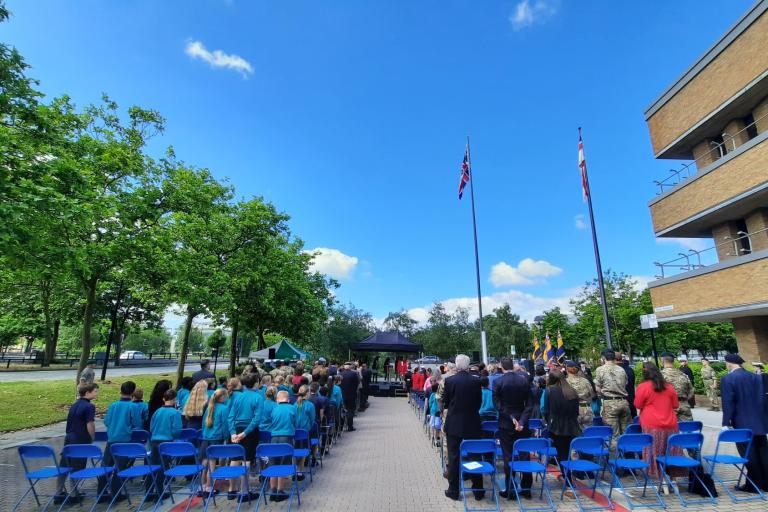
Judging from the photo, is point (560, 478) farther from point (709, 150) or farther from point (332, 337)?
point (332, 337)

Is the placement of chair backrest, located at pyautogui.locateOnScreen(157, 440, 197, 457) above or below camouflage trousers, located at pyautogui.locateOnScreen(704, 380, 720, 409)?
above

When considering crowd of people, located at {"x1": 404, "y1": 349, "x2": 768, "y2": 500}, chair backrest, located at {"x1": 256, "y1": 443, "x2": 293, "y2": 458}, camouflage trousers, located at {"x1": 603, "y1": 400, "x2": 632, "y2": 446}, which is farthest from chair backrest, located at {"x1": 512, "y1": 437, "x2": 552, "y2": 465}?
chair backrest, located at {"x1": 256, "y1": 443, "x2": 293, "y2": 458}

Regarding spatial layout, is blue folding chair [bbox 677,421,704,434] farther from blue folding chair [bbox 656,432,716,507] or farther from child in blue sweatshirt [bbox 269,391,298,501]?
child in blue sweatshirt [bbox 269,391,298,501]

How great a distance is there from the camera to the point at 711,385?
1413 cm

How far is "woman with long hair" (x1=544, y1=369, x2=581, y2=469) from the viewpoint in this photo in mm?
5914

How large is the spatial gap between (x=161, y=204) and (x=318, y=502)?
14603 mm

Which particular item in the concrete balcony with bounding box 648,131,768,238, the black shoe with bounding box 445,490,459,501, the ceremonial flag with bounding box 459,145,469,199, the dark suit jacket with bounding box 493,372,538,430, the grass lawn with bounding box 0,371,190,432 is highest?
the ceremonial flag with bounding box 459,145,469,199

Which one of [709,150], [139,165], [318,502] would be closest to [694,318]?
[709,150]

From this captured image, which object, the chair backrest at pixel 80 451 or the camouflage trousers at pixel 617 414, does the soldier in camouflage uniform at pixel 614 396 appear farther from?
the chair backrest at pixel 80 451

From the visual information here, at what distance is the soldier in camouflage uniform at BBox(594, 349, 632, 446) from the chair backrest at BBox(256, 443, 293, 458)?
17.5 feet

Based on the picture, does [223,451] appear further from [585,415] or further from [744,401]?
[744,401]

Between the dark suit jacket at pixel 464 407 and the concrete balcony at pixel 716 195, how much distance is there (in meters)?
14.5

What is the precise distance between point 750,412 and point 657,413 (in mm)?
1283

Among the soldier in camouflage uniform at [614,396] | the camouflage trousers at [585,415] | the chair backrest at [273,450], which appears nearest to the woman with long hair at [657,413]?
the soldier in camouflage uniform at [614,396]
